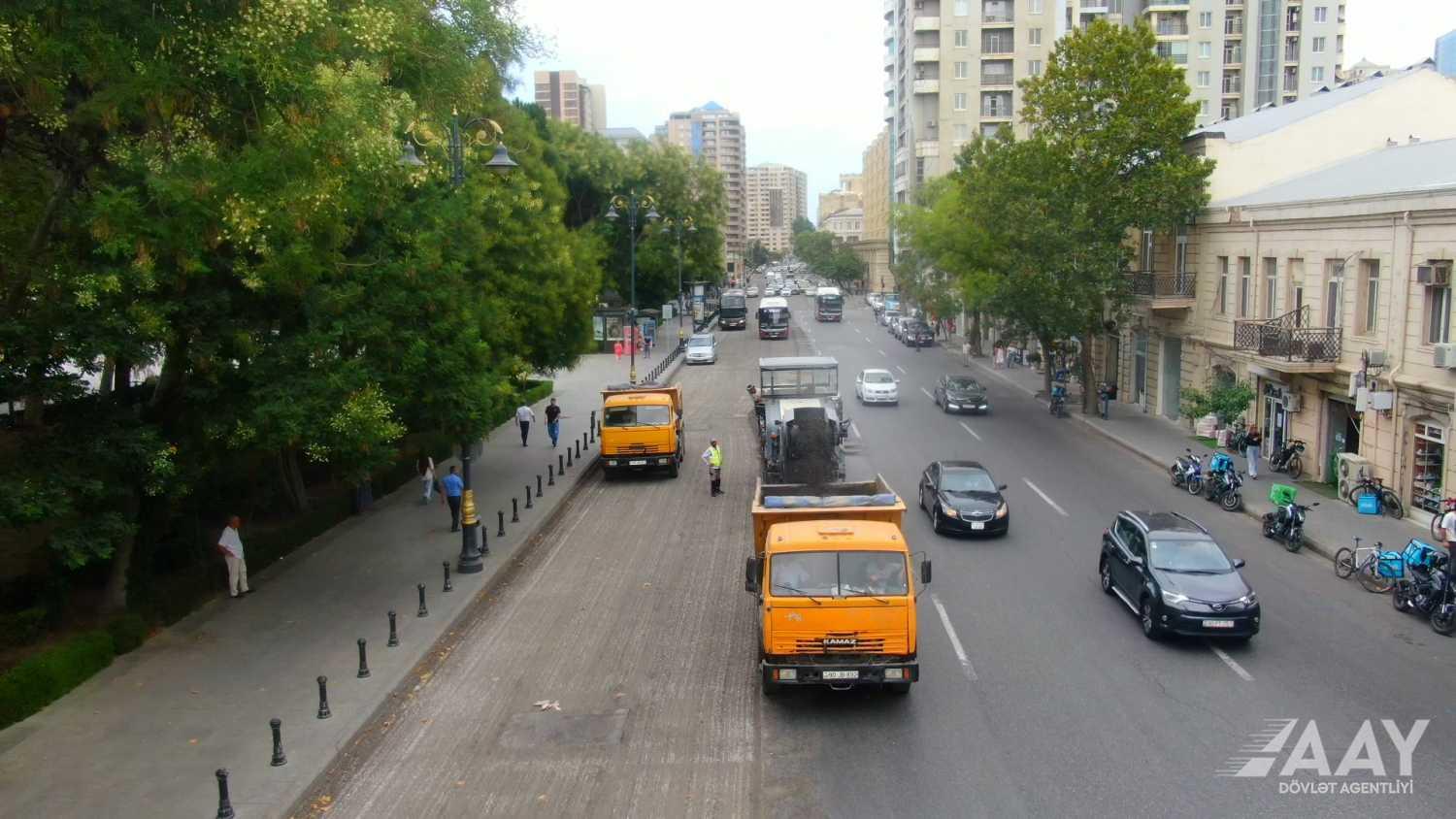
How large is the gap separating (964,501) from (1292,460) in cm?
1162

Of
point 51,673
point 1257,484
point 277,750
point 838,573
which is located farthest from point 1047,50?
point 277,750

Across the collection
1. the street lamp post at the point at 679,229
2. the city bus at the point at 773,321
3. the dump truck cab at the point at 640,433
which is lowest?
the dump truck cab at the point at 640,433

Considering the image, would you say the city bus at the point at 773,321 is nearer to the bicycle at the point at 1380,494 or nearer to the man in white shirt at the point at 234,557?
the bicycle at the point at 1380,494

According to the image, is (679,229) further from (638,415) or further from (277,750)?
(277,750)

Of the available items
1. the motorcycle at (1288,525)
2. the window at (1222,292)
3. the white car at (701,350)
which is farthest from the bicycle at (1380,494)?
the white car at (701,350)

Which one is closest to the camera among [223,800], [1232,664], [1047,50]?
[223,800]

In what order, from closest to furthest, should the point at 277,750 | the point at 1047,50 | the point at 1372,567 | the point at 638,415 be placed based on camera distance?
1. the point at 277,750
2. the point at 1372,567
3. the point at 638,415
4. the point at 1047,50

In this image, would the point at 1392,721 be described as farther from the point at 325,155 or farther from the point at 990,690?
the point at 325,155

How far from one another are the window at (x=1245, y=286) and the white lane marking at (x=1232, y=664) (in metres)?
19.3

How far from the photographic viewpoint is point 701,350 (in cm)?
6103

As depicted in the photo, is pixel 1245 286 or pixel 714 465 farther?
pixel 1245 286

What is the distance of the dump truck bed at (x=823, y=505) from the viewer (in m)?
15.8

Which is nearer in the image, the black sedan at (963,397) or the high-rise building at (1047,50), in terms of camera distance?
the black sedan at (963,397)

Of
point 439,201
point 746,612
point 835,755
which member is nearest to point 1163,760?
point 835,755
